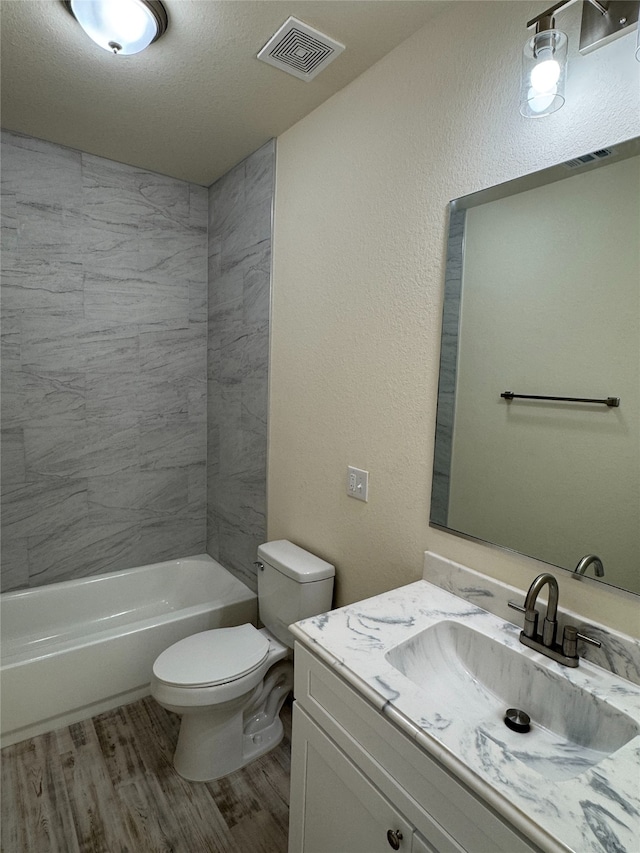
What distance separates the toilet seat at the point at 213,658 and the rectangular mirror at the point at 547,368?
97 cm

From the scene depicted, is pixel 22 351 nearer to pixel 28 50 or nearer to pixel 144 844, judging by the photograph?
pixel 28 50

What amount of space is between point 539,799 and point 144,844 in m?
1.44

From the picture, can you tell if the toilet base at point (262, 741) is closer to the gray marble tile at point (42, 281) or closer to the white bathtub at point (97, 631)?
the white bathtub at point (97, 631)

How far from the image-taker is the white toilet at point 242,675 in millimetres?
1723

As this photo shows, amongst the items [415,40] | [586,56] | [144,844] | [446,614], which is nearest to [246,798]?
[144,844]

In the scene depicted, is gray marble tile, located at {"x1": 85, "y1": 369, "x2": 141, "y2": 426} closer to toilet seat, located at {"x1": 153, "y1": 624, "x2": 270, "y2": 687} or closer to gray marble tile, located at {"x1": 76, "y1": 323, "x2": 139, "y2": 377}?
gray marble tile, located at {"x1": 76, "y1": 323, "x2": 139, "y2": 377}

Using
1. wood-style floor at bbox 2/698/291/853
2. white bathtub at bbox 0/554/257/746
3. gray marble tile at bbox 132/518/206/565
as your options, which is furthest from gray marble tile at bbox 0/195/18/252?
wood-style floor at bbox 2/698/291/853

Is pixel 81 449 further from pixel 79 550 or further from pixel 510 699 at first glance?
pixel 510 699

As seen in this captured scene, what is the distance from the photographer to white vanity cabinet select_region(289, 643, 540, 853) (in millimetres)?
811

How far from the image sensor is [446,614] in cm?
131

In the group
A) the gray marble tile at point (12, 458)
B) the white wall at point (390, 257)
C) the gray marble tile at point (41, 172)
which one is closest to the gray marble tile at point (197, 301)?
→ the gray marble tile at point (41, 172)

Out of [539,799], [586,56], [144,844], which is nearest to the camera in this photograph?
[539,799]

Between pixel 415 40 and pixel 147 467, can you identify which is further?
pixel 147 467

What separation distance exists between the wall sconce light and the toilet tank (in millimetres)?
1644
